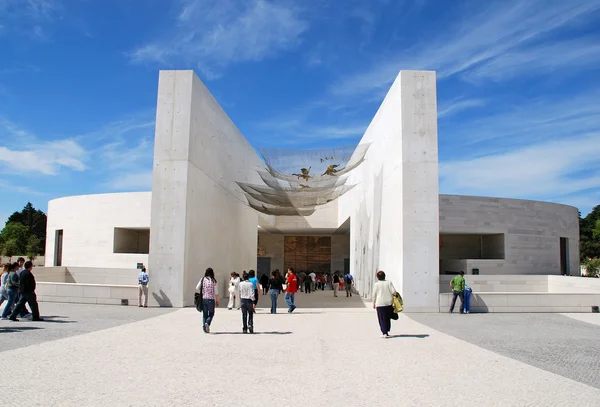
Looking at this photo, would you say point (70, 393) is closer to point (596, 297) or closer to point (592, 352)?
point (592, 352)

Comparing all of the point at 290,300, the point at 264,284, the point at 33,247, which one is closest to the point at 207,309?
the point at 290,300

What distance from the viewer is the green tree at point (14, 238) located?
58000 millimetres

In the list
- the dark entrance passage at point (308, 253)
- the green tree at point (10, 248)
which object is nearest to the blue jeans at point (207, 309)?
the dark entrance passage at point (308, 253)

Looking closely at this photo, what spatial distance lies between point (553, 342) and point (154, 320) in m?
7.86

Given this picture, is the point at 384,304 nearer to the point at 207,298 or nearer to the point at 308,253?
the point at 207,298

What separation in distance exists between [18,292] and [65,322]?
4.68 feet

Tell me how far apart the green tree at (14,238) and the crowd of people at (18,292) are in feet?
181

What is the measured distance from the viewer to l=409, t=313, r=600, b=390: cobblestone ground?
21.0ft

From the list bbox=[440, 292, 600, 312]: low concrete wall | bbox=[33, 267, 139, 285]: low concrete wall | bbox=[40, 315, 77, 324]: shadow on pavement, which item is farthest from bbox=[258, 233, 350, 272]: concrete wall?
bbox=[40, 315, 77, 324]: shadow on pavement

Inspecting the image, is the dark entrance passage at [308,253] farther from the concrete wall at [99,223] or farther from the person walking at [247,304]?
the person walking at [247,304]

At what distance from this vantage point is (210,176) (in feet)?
53.4

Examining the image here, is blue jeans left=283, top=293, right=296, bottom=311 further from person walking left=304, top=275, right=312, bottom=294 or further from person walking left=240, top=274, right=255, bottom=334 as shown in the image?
person walking left=304, top=275, right=312, bottom=294

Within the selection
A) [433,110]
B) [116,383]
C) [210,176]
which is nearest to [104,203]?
[210,176]

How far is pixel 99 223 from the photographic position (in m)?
30.6
